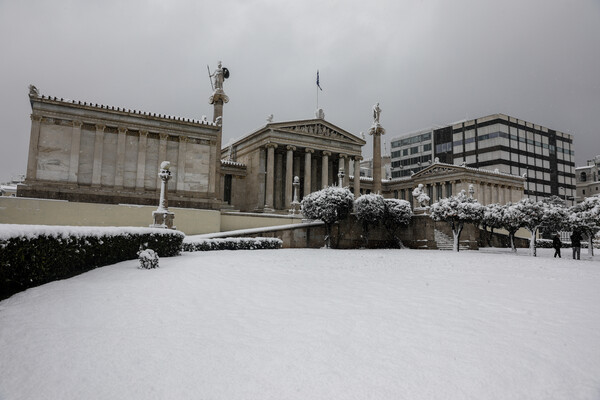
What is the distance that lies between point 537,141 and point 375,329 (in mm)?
88254

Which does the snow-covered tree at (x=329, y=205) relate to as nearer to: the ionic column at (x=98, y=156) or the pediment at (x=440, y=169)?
the ionic column at (x=98, y=156)

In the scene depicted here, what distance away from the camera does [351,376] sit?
4012 mm

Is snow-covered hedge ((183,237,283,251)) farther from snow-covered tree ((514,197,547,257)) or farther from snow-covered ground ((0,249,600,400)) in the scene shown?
snow-covered tree ((514,197,547,257))

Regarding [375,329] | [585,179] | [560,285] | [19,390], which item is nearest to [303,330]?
[375,329]

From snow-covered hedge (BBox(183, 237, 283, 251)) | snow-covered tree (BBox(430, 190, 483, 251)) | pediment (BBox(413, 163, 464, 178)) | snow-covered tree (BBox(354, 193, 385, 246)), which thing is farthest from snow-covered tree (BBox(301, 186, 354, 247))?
pediment (BBox(413, 163, 464, 178))

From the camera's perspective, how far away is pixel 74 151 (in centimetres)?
2441

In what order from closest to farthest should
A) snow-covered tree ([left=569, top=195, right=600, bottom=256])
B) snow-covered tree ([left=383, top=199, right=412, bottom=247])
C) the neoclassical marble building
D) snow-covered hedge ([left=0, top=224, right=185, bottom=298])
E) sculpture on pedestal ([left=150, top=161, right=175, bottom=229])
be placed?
snow-covered hedge ([left=0, top=224, right=185, bottom=298])
sculpture on pedestal ([left=150, top=161, right=175, bottom=229])
snow-covered tree ([left=569, top=195, right=600, bottom=256])
snow-covered tree ([left=383, top=199, right=412, bottom=247])
the neoclassical marble building

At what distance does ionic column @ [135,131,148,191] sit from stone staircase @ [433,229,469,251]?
76.7ft

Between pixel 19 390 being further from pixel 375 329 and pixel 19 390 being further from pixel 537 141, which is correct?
pixel 537 141

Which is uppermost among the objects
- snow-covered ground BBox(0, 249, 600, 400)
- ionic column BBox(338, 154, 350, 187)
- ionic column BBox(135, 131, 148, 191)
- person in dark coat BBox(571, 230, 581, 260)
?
ionic column BBox(338, 154, 350, 187)

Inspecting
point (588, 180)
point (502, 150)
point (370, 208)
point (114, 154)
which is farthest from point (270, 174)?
point (588, 180)

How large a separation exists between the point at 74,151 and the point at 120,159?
2.80 metres

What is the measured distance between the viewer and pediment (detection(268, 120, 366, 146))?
37.2m

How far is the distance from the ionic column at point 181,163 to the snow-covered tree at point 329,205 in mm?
9250
